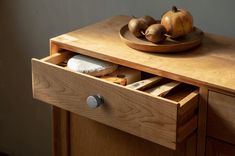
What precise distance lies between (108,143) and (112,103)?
0.21 meters

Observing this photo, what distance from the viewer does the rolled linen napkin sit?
4.74ft

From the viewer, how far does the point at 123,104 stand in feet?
4.35

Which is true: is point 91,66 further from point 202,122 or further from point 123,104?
point 202,122

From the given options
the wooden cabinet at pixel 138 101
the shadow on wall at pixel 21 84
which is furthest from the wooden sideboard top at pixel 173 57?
the shadow on wall at pixel 21 84

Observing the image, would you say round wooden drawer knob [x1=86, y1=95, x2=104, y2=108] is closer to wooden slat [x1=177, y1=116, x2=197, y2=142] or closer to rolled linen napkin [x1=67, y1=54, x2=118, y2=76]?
rolled linen napkin [x1=67, y1=54, x2=118, y2=76]

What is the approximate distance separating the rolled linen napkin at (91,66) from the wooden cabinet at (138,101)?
23 millimetres

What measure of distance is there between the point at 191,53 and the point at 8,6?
39.8 inches

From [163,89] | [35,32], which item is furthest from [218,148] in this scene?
[35,32]

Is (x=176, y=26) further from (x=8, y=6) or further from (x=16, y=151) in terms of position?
(x=16, y=151)

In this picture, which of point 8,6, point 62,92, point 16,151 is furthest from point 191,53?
point 16,151

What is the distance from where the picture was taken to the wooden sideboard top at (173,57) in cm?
130

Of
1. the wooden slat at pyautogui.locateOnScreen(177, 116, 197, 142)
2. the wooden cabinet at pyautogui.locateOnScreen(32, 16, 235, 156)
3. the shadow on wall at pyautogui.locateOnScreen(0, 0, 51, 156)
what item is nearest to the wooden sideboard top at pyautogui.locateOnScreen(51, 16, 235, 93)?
the wooden cabinet at pyautogui.locateOnScreen(32, 16, 235, 156)

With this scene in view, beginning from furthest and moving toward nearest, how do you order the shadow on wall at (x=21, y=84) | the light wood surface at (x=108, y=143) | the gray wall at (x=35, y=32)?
the shadow on wall at (x=21, y=84) < the gray wall at (x=35, y=32) < the light wood surface at (x=108, y=143)

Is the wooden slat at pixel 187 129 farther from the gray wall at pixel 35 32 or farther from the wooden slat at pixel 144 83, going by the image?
the gray wall at pixel 35 32
